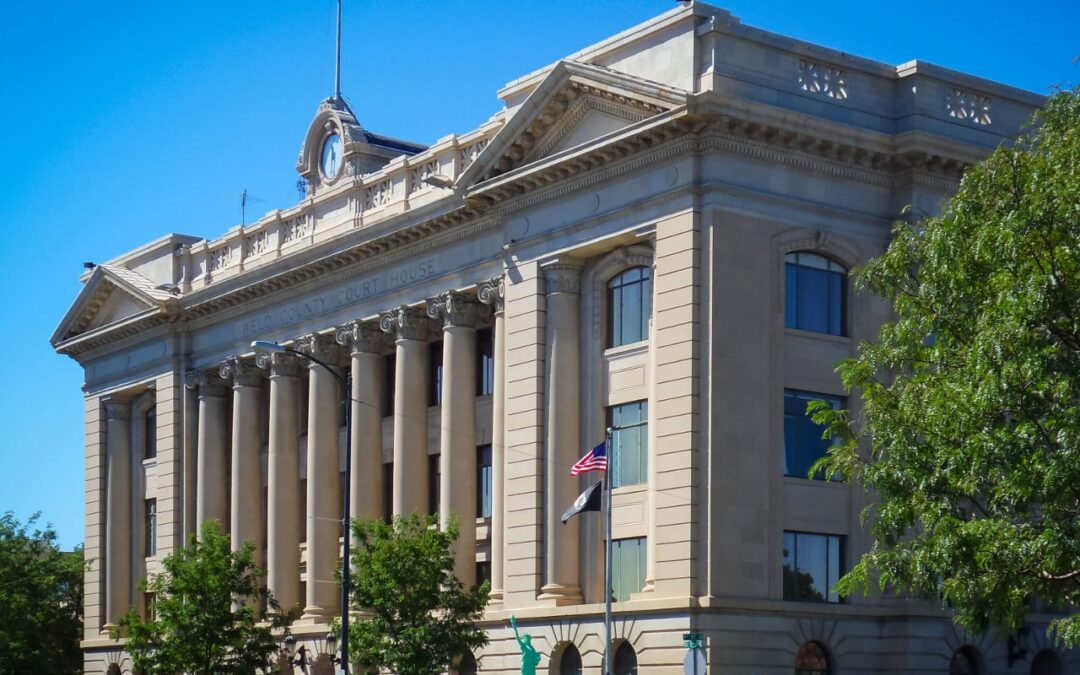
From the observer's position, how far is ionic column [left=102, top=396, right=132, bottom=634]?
253ft

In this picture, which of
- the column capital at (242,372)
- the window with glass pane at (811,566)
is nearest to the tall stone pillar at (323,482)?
the column capital at (242,372)

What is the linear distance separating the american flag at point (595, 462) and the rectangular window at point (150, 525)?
107 feet

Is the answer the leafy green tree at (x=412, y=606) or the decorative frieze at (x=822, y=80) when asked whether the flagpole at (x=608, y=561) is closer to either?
the leafy green tree at (x=412, y=606)

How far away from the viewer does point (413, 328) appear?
60.7m

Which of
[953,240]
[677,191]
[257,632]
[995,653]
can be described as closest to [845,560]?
[995,653]

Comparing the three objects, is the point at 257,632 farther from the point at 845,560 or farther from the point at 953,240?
the point at 953,240

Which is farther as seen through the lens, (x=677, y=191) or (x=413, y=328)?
(x=413, y=328)

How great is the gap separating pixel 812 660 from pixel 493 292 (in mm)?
14861

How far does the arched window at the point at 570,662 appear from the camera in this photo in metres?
51.4

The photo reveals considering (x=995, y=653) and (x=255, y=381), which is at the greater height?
(x=255, y=381)

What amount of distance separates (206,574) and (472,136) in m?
16.2

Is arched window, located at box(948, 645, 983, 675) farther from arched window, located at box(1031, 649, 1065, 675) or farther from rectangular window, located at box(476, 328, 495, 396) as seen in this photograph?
rectangular window, located at box(476, 328, 495, 396)

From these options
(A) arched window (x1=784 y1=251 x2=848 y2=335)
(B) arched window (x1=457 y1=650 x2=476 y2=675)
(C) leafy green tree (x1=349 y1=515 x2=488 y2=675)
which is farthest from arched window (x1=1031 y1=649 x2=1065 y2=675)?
(B) arched window (x1=457 y1=650 x2=476 y2=675)

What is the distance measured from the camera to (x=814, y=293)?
5112 centimetres
